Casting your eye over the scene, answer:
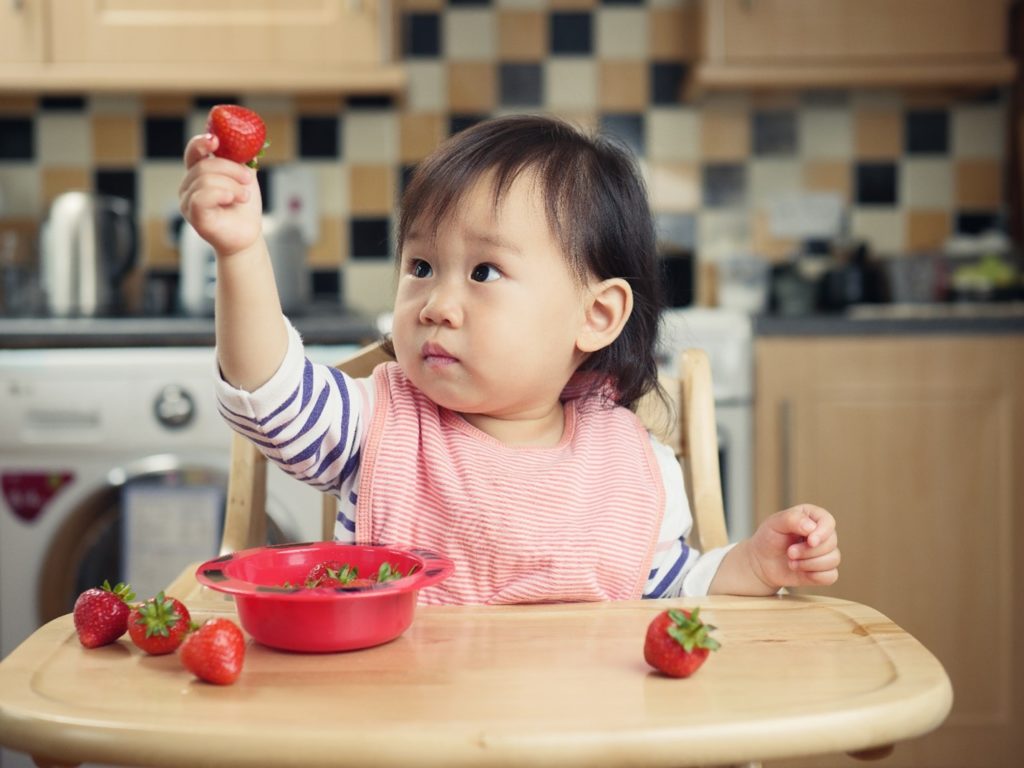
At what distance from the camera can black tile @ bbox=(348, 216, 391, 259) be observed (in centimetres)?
286

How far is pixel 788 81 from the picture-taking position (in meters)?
2.49

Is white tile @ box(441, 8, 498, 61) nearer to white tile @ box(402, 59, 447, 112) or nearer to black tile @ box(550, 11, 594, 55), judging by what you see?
white tile @ box(402, 59, 447, 112)

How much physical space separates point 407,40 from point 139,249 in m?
0.84

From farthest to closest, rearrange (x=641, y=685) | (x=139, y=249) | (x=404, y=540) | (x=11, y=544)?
(x=139, y=249)
(x=11, y=544)
(x=404, y=540)
(x=641, y=685)

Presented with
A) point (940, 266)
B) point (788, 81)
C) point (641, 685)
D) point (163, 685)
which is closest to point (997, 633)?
point (940, 266)

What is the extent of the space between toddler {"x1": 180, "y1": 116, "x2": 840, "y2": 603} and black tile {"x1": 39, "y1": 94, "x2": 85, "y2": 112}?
6.80ft

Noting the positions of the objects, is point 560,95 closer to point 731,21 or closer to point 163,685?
point 731,21

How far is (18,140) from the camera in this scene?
9.27 feet

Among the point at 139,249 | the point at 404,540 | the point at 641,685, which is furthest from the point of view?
the point at 139,249

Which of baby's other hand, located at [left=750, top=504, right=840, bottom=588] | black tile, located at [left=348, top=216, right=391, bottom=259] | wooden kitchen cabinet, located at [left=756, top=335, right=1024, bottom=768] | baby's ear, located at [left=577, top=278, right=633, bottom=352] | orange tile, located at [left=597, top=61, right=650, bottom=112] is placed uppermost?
orange tile, located at [left=597, top=61, right=650, bottom=112]

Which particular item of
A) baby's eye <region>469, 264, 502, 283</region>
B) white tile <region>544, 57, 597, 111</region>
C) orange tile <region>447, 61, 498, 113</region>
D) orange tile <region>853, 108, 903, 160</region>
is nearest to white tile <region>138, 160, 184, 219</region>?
orange tile <region>447, 61, 498, 113</region>

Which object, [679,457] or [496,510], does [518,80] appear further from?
[496,510]

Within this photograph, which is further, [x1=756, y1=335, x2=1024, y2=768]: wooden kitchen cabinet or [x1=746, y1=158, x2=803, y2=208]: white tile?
[x1=746, y1=158, x2=803, y2=208]: white tile

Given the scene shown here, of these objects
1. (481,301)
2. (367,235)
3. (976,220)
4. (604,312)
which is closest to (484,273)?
(481,301)
